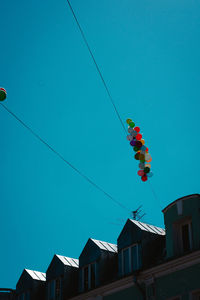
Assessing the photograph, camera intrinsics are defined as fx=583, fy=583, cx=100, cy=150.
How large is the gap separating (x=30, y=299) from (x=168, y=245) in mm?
8884

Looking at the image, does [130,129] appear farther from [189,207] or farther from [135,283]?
[135,283]

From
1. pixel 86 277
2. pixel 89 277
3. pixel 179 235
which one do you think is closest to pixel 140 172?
pixel 179 235

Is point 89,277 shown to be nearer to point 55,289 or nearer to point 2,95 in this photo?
point 55,289

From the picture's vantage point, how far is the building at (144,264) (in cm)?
1997

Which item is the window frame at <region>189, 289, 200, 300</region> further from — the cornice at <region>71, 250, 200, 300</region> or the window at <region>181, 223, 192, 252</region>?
the window at <region>181, 223, 192, 252</region>

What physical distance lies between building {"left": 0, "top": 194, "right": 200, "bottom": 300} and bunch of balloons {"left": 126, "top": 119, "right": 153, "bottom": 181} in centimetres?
180

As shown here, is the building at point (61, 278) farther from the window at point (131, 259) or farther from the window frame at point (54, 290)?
the window at point (131, 259)

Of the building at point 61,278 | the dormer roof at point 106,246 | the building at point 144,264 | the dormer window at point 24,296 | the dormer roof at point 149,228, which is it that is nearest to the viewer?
the building at point 144,264

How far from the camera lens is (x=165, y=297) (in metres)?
20.2

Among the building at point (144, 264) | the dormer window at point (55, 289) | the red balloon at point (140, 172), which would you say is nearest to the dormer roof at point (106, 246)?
the building at point (144, 264)

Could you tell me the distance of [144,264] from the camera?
21750mm

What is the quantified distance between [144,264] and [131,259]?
979mm

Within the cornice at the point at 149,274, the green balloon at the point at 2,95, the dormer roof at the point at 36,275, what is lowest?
the cornice at the point at 149,274

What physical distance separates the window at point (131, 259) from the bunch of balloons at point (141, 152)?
3.38m
